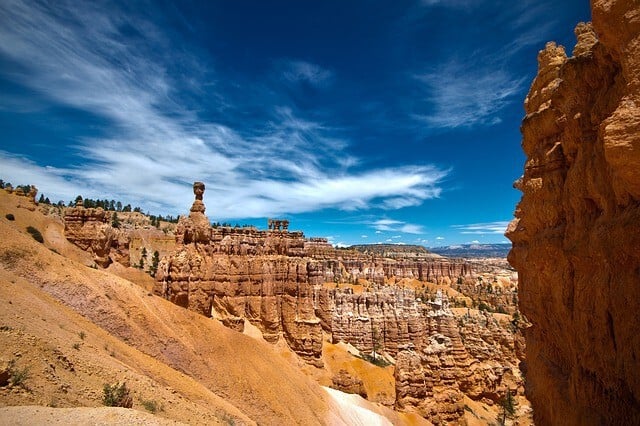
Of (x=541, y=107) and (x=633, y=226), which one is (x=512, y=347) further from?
(x=633, y=226)

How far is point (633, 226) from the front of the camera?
544 centimetres

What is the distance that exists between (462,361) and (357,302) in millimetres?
18648

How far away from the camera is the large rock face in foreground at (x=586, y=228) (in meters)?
5.59

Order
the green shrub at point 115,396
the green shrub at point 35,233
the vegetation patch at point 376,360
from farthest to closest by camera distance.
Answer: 1. the vegetation patch at point 376,360
2. the green shrub at point 35,233
3. the green shrub at point 115,396

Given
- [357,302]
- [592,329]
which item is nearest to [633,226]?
[592,329]

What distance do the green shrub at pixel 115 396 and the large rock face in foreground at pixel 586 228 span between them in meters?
10.8

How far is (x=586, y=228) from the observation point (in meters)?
7.21

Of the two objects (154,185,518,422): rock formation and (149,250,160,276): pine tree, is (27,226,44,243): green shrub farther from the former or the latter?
(149,250,160,276): pine tree

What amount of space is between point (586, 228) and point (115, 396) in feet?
38.9

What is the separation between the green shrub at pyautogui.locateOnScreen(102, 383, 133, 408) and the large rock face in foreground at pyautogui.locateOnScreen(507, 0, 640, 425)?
10797 millimetres

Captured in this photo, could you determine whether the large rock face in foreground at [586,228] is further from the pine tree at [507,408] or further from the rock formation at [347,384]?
the pine tree at [507,408]

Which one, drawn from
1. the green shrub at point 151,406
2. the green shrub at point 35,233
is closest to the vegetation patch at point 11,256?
the green shrub at point 35,233

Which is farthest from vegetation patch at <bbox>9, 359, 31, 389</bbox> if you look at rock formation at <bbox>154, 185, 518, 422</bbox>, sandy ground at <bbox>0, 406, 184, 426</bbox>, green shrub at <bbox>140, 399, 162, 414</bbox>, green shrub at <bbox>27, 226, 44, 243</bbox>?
green shrub at <bbox>27, 226, 44, 243</bbox>

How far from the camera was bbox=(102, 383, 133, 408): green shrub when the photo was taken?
9.85 metres
